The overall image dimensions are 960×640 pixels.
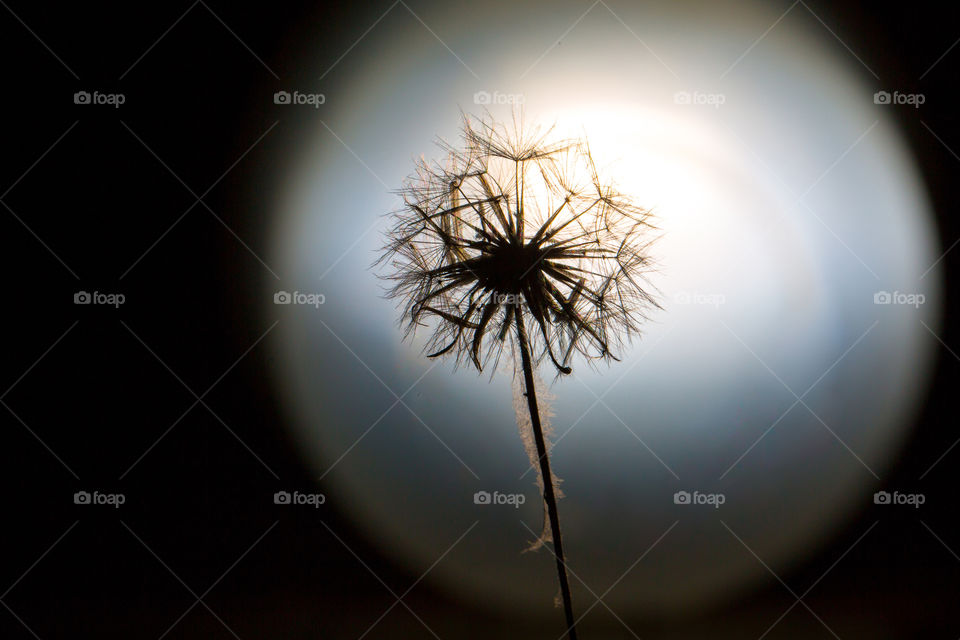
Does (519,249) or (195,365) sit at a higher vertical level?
(519,249)

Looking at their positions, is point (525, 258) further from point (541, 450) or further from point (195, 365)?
point (195, 365)

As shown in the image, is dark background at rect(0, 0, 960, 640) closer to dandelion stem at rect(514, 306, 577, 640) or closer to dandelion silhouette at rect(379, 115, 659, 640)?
dandelion stem at rect(514, 306, 577, 640)

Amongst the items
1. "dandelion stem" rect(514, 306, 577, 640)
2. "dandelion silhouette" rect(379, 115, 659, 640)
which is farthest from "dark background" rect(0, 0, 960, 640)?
"dandelion silhouette" rect(379, 115, 659, 640)

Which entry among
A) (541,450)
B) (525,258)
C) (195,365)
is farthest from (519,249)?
(195,365)

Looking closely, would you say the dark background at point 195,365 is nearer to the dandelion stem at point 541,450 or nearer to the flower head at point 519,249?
the dandelion stem at point 541,450

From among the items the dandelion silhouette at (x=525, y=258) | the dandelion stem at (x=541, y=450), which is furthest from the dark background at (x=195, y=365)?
the dandelion silhouette at (x=525, y=258)

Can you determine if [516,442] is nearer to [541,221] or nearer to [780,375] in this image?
[541,221]
